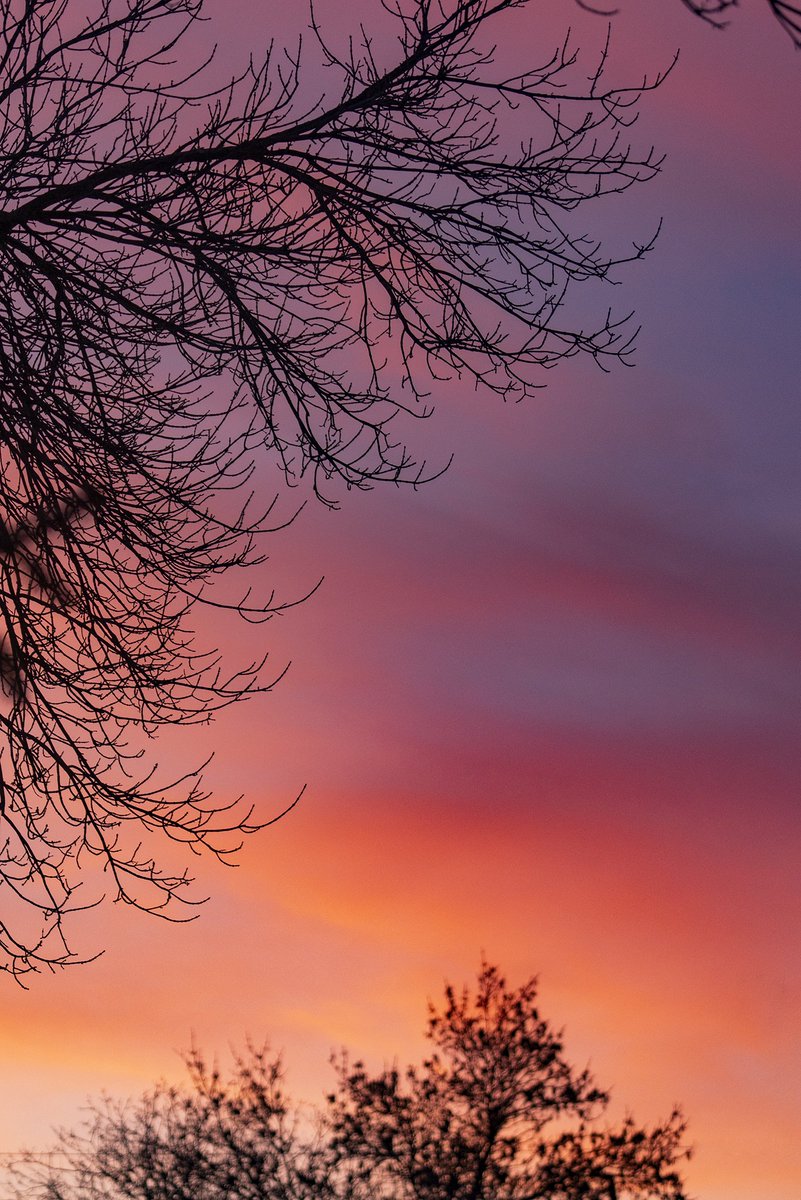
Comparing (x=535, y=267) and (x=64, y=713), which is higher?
(x=535, y=267)

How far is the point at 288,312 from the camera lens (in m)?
8.27

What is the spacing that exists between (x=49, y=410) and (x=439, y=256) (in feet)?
7.71

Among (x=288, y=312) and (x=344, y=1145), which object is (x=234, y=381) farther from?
(x=344, y=1145)

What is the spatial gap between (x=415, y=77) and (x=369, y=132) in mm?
393

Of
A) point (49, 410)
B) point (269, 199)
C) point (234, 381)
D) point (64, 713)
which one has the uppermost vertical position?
point (269, 199)

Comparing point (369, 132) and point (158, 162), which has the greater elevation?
point (369, 132)

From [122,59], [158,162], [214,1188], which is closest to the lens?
[158,162]

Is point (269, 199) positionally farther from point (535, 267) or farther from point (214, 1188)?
point (214, 1188)

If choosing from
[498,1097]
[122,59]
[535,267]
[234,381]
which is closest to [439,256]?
[535,267]

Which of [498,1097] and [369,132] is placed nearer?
[369,132]

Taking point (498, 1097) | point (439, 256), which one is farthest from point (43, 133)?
point (498, 1097)

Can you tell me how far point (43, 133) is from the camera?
7.84 metres

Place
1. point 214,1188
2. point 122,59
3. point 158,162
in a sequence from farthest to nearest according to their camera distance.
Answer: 1. point 214,1188
2. point 122,59
3. point 158,162

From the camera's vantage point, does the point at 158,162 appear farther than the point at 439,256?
No
